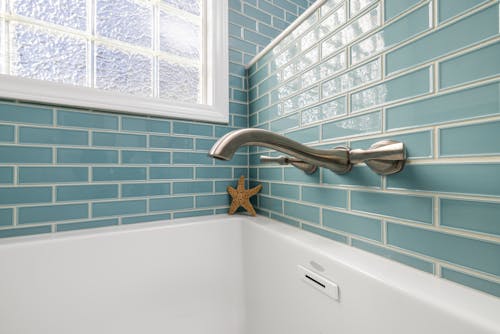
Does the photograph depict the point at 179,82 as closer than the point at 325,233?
No

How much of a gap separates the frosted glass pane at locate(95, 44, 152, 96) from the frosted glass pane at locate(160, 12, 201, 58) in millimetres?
126

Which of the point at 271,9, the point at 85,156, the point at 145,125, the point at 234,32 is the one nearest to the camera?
the point at 85,156

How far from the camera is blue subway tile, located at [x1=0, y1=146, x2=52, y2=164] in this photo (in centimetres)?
68

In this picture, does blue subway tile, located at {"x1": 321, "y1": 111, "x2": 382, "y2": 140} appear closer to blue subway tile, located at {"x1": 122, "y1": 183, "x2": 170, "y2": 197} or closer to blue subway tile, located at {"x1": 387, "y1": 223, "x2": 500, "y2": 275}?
blue subway tile, located at {"x1": 387, "y1": 223, "x2": 500, "y2": 275}

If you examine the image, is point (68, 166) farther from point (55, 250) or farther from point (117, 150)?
point (55, 250)

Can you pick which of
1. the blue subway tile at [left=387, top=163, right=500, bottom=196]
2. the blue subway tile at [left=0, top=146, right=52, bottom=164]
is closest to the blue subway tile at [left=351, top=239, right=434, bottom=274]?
the blue subway tile at [left=387, top=163, right=500, bottom=196]

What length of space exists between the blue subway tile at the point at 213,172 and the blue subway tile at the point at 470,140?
0.78 metres

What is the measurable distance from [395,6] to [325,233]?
1.89ft

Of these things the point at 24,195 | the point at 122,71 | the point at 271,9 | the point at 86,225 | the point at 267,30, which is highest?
the point at 271,9

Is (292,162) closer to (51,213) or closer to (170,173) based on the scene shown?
(170,173)

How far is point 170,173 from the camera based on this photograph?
3.03 feet

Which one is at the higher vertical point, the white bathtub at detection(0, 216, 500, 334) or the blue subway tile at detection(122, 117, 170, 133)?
the blue subway tile at detection(122, 117, 170, 133)

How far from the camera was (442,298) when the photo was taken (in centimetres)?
36

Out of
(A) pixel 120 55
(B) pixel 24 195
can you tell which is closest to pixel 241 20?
(A) pixel 120 55
